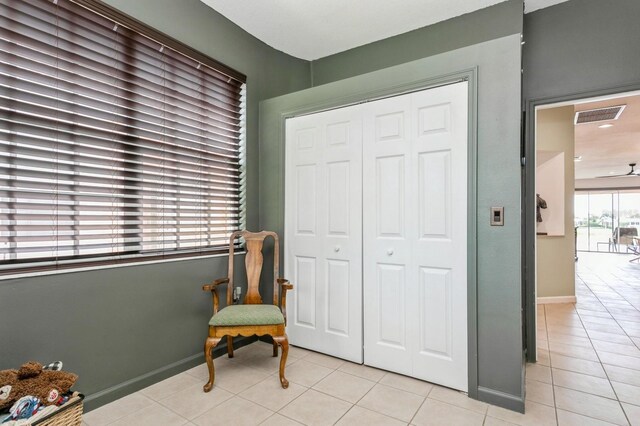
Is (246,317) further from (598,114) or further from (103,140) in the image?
(598,114)

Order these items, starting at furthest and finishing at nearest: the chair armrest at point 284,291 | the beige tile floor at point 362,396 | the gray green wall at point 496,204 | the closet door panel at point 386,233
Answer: the chair armrest at point 284,291, the closet door panel at point 386,233, the gray green wall at point 496,204, the beige tile floor at point 362,396

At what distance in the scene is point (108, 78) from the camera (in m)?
2.10

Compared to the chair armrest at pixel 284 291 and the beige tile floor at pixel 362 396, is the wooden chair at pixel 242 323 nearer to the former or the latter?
the chair armrest at pixel 284 291

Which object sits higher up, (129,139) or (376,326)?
(129,139)

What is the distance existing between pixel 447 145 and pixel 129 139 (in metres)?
2.19

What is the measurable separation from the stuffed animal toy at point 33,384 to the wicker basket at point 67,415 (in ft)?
0.17

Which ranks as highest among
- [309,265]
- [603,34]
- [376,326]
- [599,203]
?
[603,34]

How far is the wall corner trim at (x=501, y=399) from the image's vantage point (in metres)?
2.01

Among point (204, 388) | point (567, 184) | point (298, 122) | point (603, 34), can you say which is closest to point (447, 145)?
point (298, 122)

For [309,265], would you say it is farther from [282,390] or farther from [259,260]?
[282,390]

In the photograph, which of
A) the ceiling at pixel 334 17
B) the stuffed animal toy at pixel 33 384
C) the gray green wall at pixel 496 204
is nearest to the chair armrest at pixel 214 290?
the stuffed animal toy at pixel 33 384

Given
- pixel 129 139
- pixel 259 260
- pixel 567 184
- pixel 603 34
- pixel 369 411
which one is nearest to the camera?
pixel 369 411

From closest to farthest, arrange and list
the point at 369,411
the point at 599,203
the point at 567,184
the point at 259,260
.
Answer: the point at 369,411 → the point at 259,260 → the point at 567,184 → the point at 599,203

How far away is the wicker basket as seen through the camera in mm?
1421
